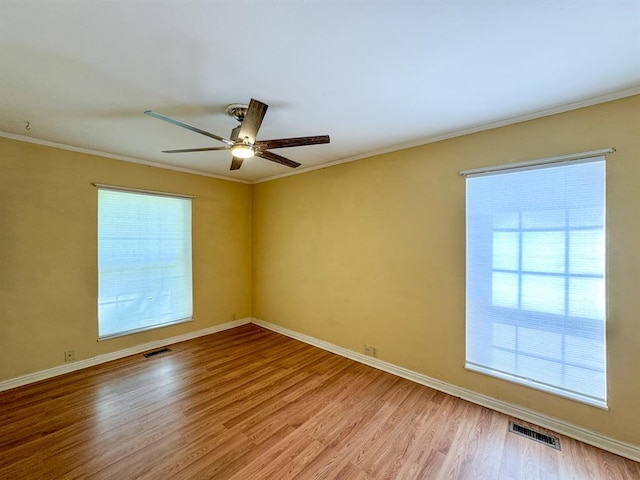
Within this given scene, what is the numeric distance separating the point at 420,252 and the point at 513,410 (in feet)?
4.99

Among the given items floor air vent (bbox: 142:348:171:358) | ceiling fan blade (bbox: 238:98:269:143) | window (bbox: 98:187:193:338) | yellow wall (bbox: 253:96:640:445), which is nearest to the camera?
ceiling fan blade (bbox: 238:98:269:143)

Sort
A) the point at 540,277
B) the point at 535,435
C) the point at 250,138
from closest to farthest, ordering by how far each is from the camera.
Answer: the point at 250,138
the point at 535,435
the point at 540,277

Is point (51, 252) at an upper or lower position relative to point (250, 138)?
lower

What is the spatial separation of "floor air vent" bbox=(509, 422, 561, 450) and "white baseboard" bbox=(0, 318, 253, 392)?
382 cm

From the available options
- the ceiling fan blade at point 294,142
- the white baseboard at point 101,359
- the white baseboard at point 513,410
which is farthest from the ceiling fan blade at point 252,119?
the white baseboard at point 101,359

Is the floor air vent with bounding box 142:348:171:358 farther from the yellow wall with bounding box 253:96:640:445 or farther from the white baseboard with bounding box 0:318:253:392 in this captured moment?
the yellow wall with bounding box 253:96:640:445

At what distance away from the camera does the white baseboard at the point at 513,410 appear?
1.86 meters

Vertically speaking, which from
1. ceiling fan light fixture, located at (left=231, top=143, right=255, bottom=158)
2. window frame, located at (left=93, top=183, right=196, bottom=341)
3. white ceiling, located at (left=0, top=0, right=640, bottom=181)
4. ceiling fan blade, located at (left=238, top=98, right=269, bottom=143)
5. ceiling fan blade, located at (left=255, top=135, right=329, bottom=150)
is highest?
white ceiling, located at (left=0, top=0, right=640, bottom=181)

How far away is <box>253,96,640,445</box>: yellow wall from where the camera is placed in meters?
1.86

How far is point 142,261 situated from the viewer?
11.6ft

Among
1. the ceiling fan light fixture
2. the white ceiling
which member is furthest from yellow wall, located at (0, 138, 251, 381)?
the ceiling fan light fixture

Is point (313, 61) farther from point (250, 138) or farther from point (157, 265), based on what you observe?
point (157, 265)

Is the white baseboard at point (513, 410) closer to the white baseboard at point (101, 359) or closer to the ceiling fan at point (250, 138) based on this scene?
the white baseboard at point (101, 359)

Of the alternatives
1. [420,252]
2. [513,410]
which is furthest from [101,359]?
[513,410]
